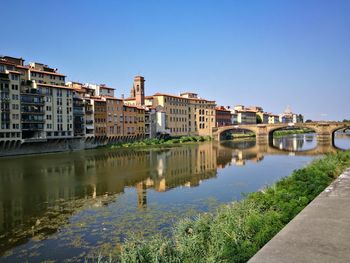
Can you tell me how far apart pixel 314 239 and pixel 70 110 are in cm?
6889

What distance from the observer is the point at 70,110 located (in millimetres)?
70125

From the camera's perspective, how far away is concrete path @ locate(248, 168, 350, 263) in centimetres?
526

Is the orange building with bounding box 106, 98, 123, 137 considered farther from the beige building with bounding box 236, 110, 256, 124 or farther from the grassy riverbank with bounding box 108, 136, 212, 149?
the beige building with bounding box 236, 110, 256, 124

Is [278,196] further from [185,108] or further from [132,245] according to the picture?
[185,108]

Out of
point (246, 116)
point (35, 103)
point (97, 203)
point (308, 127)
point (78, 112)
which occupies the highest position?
point (246, 116)

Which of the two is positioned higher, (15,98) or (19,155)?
(15,98)

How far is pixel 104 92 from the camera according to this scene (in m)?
92.6

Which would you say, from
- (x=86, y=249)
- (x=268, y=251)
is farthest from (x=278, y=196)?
(x=268, y=251)

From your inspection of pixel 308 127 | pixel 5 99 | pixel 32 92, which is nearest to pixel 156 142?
pixel 32 92

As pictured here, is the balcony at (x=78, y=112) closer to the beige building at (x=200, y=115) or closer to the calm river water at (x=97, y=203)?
the calm river water at (x=97, y=203)

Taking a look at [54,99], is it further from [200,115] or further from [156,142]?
[200,115]

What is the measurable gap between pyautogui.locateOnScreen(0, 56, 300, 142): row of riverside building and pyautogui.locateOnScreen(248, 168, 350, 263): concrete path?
57893 mm

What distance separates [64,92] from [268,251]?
225 ft

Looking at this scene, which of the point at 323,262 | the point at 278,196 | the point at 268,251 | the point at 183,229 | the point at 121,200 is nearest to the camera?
the point at 323,262
